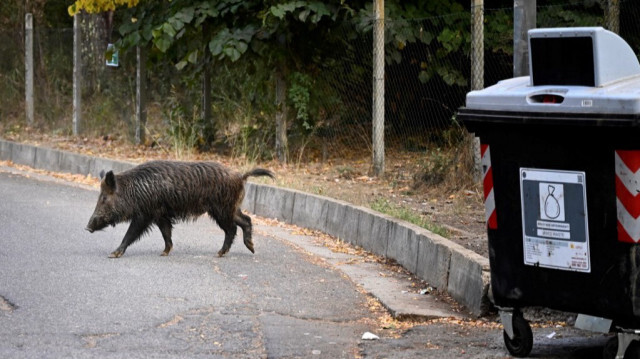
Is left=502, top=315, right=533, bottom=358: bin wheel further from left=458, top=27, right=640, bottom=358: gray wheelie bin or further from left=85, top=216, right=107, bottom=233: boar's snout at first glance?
left=85, top=216, right=107, bottom=233: boar's snout

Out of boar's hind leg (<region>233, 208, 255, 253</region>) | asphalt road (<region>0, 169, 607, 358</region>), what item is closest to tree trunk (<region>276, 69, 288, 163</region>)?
asphalt road (<region>0, 169, 607, 358</region>)

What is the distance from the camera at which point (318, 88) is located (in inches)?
626

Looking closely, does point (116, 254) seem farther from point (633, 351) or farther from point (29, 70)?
point (29, 70)

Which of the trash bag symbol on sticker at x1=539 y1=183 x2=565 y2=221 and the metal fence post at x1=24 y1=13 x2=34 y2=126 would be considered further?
the metal fence post at x1=24 y1=13 x2=34 y2=126

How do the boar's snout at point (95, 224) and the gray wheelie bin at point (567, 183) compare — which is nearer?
the gray wheelie bin at point (567, 183)

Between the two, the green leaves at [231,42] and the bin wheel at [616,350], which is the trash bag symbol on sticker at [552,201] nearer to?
the bin wheel at [616,350]

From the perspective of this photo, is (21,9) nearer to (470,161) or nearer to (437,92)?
(437,92)

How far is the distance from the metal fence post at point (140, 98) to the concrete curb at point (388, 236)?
106 inches

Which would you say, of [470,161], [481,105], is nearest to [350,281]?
[481,105]

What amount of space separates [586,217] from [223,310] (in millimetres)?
2675

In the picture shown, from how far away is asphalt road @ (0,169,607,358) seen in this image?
6.40m

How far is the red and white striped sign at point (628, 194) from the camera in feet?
18.7

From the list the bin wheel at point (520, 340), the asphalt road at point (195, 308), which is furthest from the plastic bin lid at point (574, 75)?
the asphalt road at point (195, 308)

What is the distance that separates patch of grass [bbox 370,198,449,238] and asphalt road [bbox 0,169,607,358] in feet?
2.31
